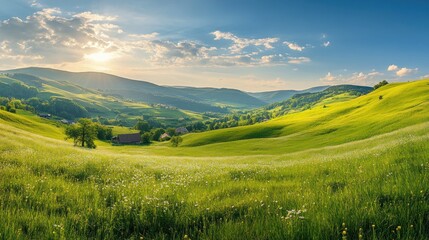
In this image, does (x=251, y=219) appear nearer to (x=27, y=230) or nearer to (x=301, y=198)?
(x=301, y=198)

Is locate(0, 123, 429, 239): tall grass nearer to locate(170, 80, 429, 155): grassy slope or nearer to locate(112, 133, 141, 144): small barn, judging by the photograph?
locate(170, 80, 429, 155): grassy slope

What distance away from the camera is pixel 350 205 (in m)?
5.52

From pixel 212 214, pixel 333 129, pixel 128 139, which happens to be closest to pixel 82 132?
pixel 333 129

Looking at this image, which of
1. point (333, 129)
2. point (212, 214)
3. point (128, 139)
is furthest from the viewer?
point (128, 139)

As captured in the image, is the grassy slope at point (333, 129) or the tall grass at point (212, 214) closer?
the tall grass at point (212, 214)

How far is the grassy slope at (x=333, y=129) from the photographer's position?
70.2 metres

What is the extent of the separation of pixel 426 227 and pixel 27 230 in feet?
22.4

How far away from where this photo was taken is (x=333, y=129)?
88062mm

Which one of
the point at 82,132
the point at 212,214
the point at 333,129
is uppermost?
the point at 212,214

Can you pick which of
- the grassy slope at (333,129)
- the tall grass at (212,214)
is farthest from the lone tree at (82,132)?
the tall grass at (212,214)

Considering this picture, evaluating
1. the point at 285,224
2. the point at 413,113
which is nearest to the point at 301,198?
the point at 285,224

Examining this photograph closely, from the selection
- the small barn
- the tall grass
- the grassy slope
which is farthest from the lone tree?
the tall grass

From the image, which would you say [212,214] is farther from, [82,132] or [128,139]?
[128,139]

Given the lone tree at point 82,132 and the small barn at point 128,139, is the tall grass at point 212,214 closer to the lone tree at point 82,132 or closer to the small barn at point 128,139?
the lone tree at point 82,132
